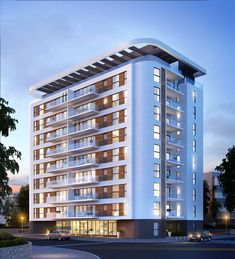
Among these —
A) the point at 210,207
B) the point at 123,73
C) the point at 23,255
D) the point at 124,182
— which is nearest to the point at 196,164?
the point at 124,182

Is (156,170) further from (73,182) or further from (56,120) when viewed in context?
(56,120)

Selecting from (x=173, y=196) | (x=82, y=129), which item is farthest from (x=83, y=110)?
(x=173, y=196)

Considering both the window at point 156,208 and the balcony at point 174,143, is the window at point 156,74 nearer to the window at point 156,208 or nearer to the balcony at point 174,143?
the balcony at point 174,143

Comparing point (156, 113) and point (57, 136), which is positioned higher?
point (156, 113)

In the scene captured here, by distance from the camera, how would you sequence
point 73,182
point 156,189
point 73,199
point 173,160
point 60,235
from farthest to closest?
point 73,182, point 73,199, point 173,160, point 156,189, point 60,235

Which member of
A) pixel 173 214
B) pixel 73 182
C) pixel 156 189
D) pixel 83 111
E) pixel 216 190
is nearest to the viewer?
pixel 156 189

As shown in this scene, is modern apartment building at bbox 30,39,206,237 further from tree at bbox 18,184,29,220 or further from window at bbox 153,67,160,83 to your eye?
tree at bbox 18,184,29,220

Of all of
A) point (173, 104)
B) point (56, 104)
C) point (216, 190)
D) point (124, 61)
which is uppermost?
point (124, 61)

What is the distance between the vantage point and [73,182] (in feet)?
240

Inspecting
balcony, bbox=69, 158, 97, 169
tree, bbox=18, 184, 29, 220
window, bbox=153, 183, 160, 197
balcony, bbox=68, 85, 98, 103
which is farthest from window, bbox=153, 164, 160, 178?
tree, bbox=18, 184, 29, 220

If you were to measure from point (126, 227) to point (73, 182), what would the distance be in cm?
1448

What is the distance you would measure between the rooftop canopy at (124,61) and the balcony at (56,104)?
11.6 feet

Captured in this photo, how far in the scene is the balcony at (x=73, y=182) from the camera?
68.8 m

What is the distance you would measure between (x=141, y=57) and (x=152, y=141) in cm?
1289
